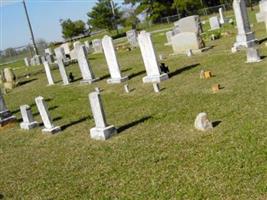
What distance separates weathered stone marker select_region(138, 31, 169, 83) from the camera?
51.1 feet

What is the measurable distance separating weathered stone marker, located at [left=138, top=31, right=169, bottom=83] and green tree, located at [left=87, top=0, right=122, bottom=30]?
160 feet

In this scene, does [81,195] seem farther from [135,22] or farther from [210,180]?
[135,22]

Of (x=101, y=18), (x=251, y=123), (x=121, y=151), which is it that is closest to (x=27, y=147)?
(x=121, y=151)

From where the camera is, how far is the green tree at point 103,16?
63.7 metres

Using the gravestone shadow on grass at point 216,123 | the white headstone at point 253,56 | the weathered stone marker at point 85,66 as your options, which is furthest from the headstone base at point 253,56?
the weathered stone marker at point 85,66

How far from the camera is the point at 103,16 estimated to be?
209ft

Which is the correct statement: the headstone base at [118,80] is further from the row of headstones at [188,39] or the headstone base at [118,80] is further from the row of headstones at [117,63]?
the row of headstones at [188,39]

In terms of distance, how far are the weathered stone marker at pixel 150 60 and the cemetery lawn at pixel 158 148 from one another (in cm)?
60

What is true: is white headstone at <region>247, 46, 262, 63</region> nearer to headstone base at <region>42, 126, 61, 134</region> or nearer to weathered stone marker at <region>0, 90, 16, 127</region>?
headstone base at <region>42, 126, 61, 134</region>

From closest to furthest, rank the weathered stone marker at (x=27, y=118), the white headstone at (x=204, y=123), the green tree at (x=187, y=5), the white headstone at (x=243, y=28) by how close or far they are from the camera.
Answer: the white headstone at (x=204, y=123), the weathered stone marker at (x=27, y=118), the white headstone at (x=243, y=28), the green tree at (x=187, y=5)

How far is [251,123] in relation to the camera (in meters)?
8.55

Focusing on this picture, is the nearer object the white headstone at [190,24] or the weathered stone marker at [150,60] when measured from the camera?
the weathered stone marker at [150,60]

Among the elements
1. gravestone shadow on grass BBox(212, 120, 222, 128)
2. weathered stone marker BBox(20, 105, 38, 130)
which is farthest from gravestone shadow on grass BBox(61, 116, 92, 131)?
gravestone shadow on grass BBox(212, 120, 222, 128)

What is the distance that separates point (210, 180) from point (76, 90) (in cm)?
1313
